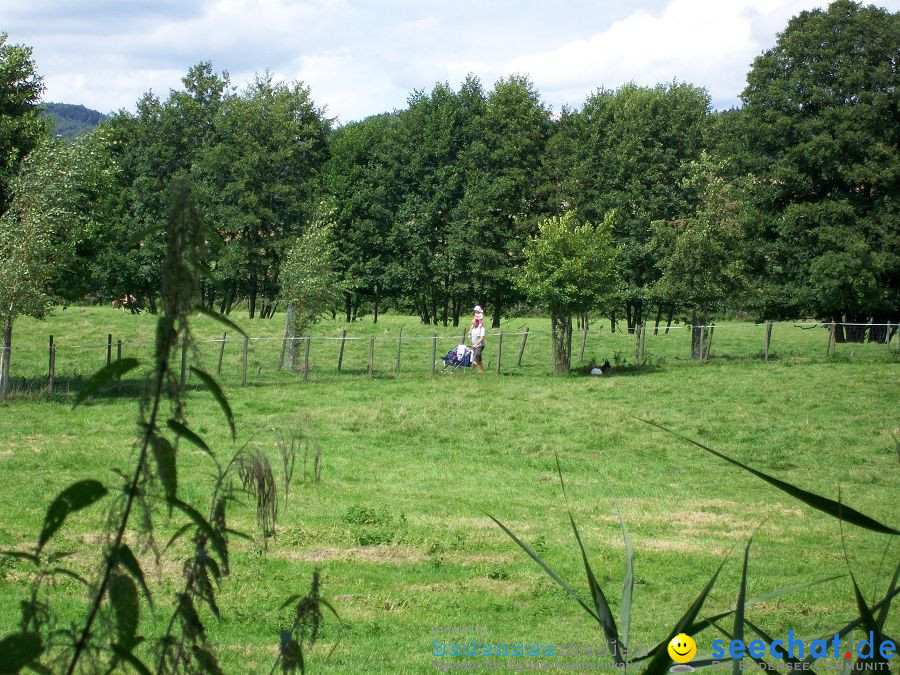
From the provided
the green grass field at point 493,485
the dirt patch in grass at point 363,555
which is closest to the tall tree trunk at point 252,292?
the green grass field at point 493,485

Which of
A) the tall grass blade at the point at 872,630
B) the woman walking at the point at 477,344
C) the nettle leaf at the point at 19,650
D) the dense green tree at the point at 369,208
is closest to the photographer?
the nettle leaf at the point at 19,650

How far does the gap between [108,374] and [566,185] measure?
41912 mm

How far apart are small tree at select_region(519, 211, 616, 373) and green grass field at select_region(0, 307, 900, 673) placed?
54.1 inches

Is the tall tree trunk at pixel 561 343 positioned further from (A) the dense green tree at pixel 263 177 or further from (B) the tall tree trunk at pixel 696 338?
(A) the dense green tree at pixel 263 177

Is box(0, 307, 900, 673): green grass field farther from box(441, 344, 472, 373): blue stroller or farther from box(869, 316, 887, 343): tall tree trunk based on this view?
box(869, 316, 887, 343): tall tree trunk

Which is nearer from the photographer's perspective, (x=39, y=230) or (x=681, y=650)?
(x=681, y=650)

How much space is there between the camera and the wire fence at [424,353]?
23547mm

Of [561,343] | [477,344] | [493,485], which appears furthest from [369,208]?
[493,485]

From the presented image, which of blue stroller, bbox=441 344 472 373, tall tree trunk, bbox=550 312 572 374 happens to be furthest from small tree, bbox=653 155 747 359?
blue stroller, bbox=441 344 472 373

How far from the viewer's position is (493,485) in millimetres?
13281

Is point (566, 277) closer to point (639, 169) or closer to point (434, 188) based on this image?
point (639, 169)

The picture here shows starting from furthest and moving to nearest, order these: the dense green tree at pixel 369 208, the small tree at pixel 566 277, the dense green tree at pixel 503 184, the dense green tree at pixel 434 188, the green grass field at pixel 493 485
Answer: the dense green tree at pixel 369 208, the dense green tree at pixel 434 188, the dense green tree at pixel 503 184, the small tree at pixel 566 277, the green grass field at pixel 493 485

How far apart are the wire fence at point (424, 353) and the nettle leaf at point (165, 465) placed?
1987 centimetres

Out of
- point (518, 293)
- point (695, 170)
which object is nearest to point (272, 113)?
point (518, 293)
